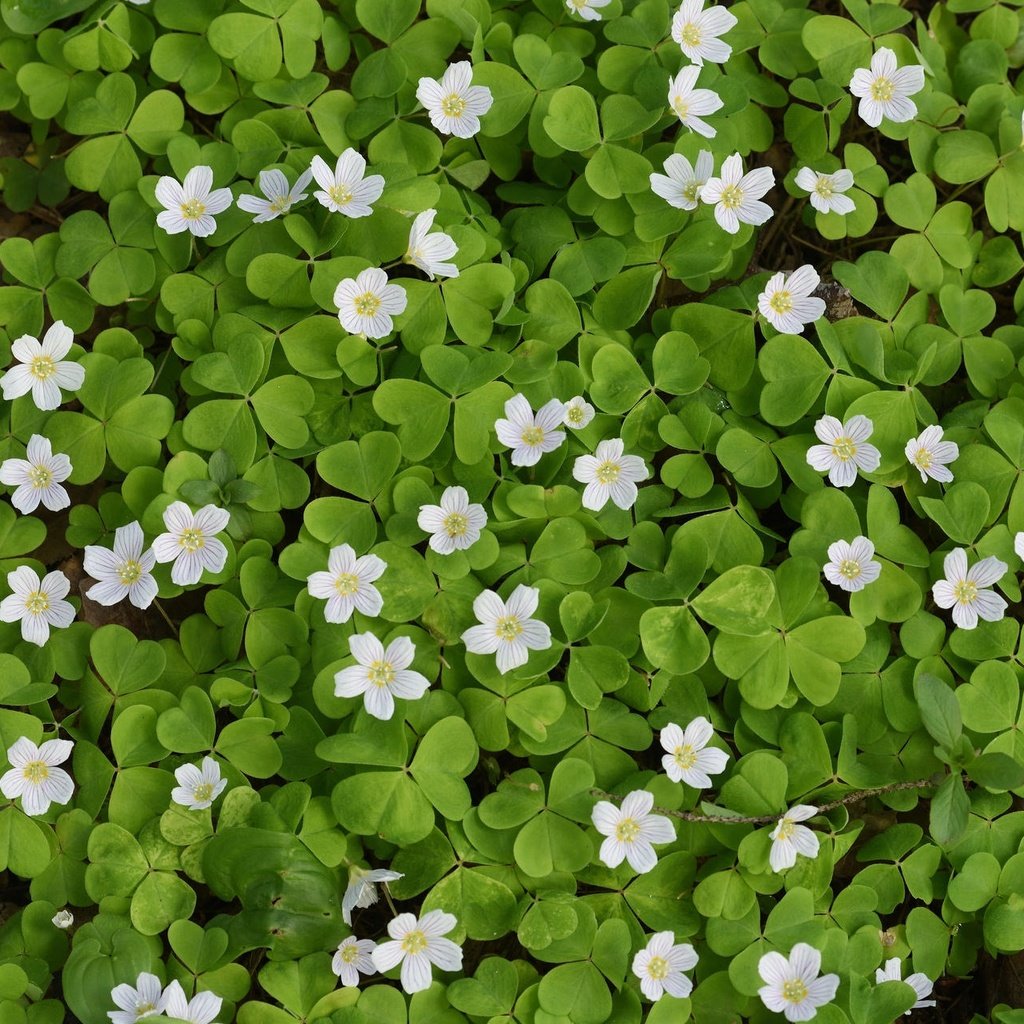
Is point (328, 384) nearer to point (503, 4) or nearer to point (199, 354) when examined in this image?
point (199, 354)

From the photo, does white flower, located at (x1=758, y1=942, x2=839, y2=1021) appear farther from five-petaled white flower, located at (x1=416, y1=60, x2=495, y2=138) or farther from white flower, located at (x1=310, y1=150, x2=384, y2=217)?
five-petaled white flower, located at (x1=416, y1=60, x2=495, y2=138)

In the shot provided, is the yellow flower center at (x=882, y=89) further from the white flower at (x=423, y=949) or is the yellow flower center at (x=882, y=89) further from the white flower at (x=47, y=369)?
the white flower at (x=423, y=949)

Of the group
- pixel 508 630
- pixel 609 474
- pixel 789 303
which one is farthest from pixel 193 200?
pixel 789 303

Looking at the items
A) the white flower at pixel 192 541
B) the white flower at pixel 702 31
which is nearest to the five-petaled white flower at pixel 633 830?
the white flower at pixel 192 541

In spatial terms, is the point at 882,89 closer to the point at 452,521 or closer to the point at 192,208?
the point at 452,521

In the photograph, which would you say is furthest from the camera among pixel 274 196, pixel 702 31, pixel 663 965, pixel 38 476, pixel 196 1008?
pixel 702 31

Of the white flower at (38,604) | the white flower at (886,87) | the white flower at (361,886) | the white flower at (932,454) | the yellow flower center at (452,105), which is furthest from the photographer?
the white flower at (886,87)
